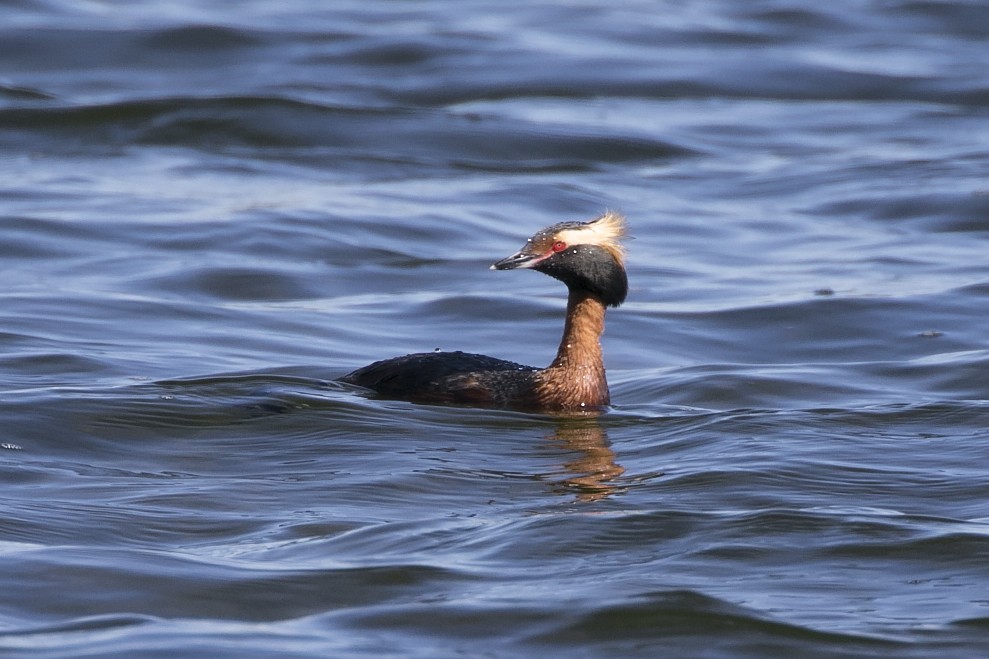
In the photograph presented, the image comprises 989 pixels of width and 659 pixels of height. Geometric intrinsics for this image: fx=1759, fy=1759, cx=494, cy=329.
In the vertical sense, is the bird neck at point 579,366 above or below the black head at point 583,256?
below

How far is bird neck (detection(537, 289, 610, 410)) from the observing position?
31.5ft

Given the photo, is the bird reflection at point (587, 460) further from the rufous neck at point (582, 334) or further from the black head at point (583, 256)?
the black head at point (583, 256)

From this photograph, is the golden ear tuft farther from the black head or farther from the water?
the water

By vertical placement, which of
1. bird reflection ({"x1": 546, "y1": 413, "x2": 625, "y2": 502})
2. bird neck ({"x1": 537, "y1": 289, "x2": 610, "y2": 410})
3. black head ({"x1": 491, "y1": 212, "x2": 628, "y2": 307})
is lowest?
bird reflection ({"x1": 546, "y1": 413, "x2": 625, "y2": 502})

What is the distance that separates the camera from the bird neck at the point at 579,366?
9594mm

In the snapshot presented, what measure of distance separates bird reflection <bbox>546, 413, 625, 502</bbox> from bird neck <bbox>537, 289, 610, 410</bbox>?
0.14m

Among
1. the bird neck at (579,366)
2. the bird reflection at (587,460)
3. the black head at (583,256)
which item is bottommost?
the bird reflection at (587,460)

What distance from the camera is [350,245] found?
1489cm

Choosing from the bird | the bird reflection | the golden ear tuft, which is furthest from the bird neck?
the golden ear tuft

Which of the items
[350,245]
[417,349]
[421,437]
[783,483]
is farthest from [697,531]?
[350,245]

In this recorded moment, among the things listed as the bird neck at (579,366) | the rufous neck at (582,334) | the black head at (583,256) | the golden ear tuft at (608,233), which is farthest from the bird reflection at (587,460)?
the golden ear tuft at (608,233)

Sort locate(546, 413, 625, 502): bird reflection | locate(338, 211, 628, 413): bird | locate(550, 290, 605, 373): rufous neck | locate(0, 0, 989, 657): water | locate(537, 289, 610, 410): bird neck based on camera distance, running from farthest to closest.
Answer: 1. locate(550, 290, 605, 373): rufous neck
2. locate(537, 289, 610, 410): bird neck
3. locate(338, 211, 628, 413): bird
4. locate(546, 413, 625, 502): bird reflection
5. locate(0, 0, 989, 657): water

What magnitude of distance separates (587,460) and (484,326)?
13.4ft

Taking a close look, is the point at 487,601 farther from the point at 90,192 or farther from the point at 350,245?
the point at 90,192
